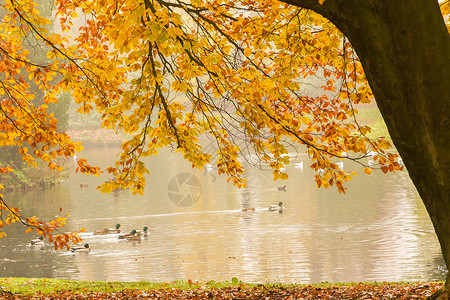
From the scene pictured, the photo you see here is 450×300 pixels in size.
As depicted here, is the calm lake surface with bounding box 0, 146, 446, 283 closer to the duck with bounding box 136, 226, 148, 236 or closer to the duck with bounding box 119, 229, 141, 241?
the duck with bounding box 119, 229, 141, 241

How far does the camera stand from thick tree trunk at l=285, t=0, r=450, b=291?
4441 millimetres

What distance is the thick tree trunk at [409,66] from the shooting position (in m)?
4.44

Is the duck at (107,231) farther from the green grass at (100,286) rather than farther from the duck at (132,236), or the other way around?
the green grass at (100,286)

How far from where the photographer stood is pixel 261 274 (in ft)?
55.7

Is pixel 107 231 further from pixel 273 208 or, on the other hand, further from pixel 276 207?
pixel 276 207

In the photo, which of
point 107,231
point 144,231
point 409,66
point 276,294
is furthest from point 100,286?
point 107,231

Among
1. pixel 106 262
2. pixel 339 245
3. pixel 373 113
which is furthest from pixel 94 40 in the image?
pixel 373 113

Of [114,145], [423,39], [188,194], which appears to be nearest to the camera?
[423,39]

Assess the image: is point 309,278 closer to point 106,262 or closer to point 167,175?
point 106,262

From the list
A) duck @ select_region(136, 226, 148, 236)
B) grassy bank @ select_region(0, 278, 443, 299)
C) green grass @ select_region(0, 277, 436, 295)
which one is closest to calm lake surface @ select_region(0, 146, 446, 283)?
duck @ select_region(136, 226, 148, 236)

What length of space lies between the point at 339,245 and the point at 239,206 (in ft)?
31.7

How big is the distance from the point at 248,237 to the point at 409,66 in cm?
1850
